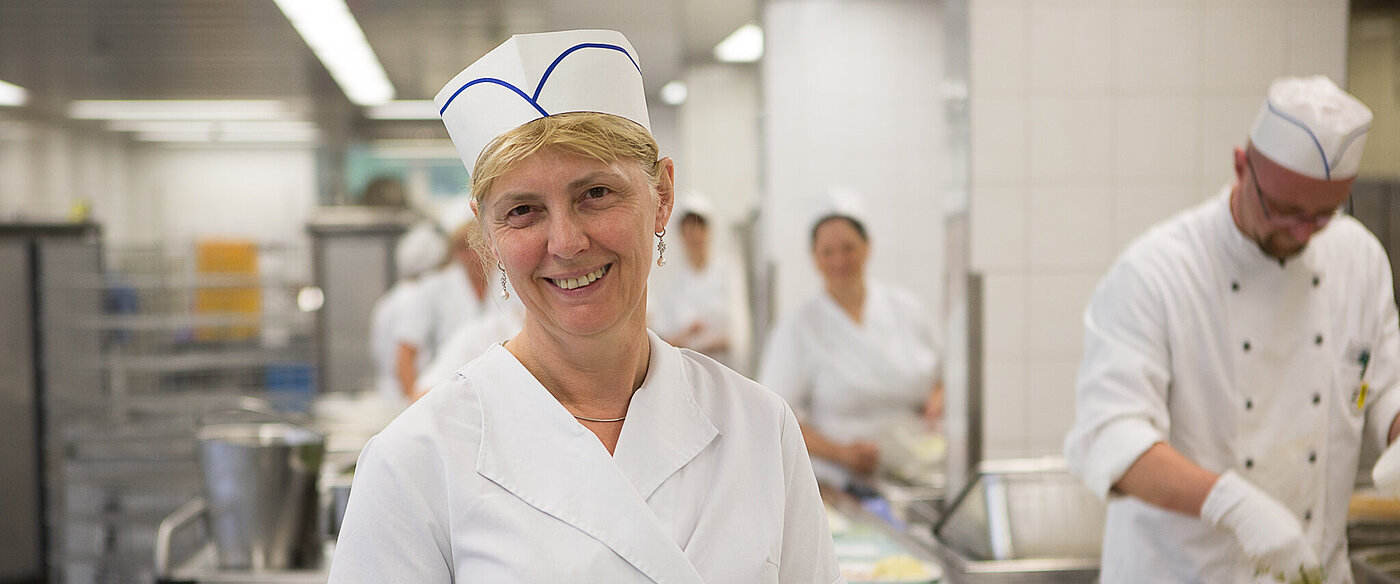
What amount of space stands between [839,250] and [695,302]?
77.5 inches

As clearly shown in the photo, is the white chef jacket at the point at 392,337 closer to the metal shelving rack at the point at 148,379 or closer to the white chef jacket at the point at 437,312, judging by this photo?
the white chef jacket at the point at 437,312

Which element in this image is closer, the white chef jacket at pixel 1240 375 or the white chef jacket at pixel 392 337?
the white chef jacket at pixel 1240 375

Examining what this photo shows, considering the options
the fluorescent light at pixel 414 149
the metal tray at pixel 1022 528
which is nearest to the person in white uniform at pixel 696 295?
the metal tray at pixel 1022 528

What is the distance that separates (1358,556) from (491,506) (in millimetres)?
1745

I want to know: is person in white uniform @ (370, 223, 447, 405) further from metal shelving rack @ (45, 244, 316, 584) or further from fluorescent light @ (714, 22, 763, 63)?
fluorescent light @ (714, 22, 763, 63)

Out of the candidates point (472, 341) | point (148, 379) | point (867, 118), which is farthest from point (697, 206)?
point (148, 379)

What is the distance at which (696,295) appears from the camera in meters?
5.39

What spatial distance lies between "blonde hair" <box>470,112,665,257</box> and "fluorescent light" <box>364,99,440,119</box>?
7460 millimetres

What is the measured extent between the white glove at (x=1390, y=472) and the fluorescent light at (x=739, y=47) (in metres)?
3.17

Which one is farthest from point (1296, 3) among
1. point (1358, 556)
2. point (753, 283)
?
point (753, 283)

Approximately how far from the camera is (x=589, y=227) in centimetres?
95

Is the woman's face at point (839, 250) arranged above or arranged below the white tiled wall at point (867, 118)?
below

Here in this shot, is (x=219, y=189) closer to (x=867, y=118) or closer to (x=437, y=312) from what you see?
(x=437, y=312)

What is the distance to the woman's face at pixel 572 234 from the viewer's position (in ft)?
3.06
